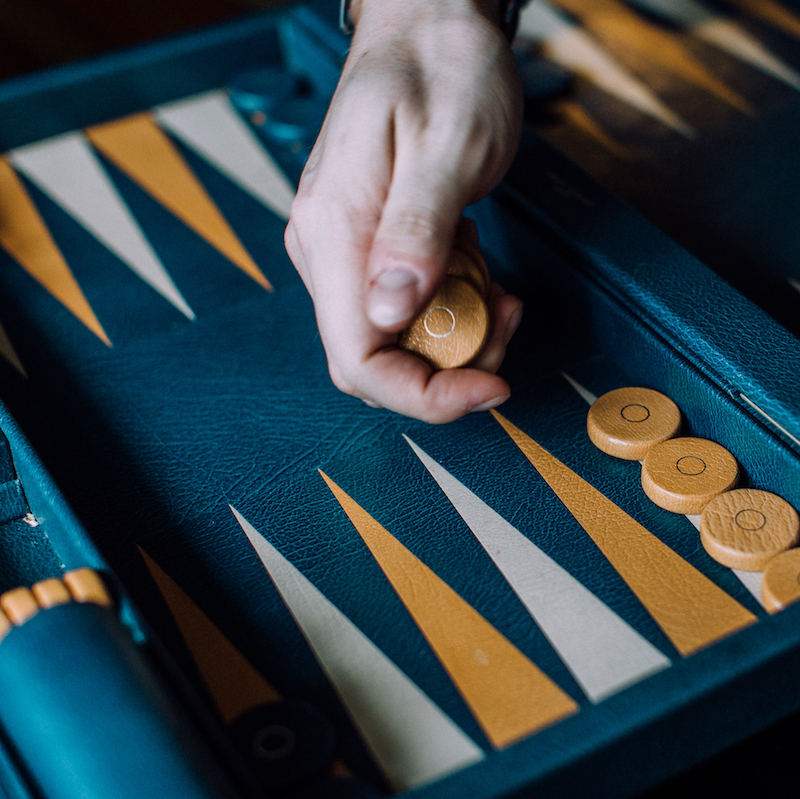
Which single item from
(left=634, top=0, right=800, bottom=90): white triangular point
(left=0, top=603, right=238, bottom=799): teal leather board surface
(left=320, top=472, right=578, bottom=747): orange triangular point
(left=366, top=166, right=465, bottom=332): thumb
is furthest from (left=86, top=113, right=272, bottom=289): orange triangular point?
(left=634, top=0, right=800, bottom=90): white triangular point

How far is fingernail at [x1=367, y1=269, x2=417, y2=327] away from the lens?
3.14 feet

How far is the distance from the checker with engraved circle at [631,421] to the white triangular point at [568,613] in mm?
161

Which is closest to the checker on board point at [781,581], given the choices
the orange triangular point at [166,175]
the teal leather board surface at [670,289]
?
the teal leather board surface at [670,289]

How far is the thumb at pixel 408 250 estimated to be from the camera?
959mm

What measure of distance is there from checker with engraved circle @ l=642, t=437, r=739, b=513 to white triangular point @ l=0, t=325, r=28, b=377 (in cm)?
81

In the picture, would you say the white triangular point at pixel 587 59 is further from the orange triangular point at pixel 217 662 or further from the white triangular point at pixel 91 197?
the orange triangular point at pixel 217 662

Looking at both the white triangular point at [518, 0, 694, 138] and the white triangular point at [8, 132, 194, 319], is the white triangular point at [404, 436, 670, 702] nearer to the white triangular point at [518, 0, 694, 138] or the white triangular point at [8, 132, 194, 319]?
the white triangular point at [8, 132, 194, 319]

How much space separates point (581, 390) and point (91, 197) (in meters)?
0.91

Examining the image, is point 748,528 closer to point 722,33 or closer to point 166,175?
point 166,175

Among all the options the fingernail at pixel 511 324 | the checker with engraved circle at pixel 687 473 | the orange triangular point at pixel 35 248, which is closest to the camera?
the checker with engraved circle at pixel 687 473

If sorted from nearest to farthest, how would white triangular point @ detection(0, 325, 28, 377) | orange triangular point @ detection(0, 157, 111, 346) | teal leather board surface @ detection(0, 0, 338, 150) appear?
white triangular point @ detection(0, 325, 28, 377) → orange triangular point @ detection(0, 157, 111, 346) → teal leather board surface @ detection(0, 0, 338, 150)

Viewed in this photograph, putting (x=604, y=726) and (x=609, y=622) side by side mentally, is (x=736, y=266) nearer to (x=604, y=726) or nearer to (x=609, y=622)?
(x=609, y=622)

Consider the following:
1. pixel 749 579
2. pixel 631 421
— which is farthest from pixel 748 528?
pixel 631 421

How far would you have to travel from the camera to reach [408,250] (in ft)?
3.15
